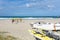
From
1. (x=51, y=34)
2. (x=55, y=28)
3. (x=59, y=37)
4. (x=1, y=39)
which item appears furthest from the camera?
(x=55, y=28)

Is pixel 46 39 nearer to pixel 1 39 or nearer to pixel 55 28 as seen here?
pixel 1 39

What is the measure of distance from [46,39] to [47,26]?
1010 centimetres

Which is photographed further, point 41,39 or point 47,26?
point 47,26

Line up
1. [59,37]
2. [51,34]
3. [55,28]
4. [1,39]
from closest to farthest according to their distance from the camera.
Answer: [1,39]
[59,37]
[51,34]
[55,28]

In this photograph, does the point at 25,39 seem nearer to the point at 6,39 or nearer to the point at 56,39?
the point at 56,39

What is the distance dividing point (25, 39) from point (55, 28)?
766 centimetres

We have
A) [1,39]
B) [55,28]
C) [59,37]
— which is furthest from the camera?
[55,28]

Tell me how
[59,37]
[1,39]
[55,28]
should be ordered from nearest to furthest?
[1,39]
[59,37]
[55,28]

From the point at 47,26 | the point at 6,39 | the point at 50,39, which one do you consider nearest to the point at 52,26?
the point at 47,26

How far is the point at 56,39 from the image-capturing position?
11.1m

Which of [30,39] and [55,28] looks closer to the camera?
[30,39]

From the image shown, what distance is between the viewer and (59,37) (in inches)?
427

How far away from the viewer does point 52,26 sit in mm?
21219

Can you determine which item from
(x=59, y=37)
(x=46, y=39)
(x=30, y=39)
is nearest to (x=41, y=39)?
(x=46, y=39)
